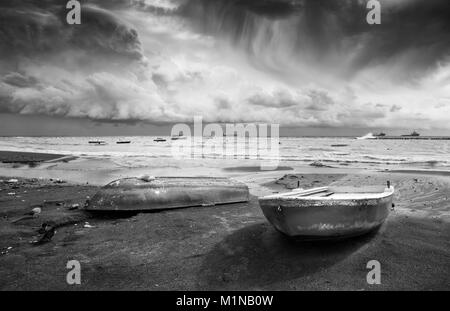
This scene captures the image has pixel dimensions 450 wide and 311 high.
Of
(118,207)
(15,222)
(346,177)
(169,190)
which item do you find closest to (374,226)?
(169,190)

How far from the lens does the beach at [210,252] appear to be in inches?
160

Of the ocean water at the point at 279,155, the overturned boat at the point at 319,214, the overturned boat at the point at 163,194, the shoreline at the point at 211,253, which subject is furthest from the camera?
the ocean water at the point at 279,155

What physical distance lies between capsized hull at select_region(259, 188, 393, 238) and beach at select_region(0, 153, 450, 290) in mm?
358

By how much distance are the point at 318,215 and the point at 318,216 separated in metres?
0.02

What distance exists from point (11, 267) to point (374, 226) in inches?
218

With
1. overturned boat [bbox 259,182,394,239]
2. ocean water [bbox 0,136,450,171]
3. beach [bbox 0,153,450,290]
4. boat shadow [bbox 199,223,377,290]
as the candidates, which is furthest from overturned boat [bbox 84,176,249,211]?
ocean water [bbox 0,136,450,171]

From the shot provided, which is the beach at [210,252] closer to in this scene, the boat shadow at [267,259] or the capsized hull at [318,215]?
the boat shadow at [267,259]

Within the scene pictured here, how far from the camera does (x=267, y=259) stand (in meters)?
4.61

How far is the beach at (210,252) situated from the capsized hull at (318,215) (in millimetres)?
358

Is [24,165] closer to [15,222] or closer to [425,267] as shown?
[15,222]

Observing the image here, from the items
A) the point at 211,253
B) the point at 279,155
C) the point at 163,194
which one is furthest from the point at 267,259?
the point at 279,155

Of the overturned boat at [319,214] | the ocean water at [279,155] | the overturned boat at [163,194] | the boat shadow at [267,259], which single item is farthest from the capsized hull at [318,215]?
the ocean water at [279,155]

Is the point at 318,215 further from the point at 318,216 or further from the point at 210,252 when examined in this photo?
the point at 210,252

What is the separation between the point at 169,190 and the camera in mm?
7793
